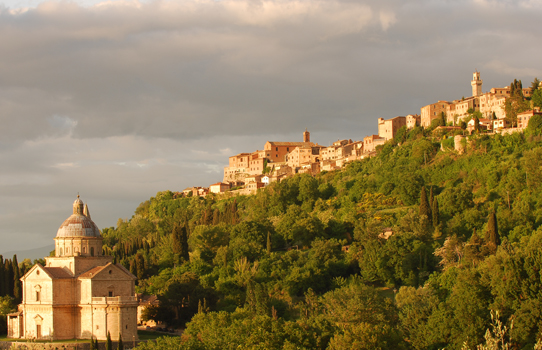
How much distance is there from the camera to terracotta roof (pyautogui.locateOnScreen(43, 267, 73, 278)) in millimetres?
52719

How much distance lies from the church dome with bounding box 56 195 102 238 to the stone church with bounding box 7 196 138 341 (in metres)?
1.72

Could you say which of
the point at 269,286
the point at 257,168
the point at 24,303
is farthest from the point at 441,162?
the point at 24,303

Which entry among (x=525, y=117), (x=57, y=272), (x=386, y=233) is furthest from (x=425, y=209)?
(x=57, y=272)

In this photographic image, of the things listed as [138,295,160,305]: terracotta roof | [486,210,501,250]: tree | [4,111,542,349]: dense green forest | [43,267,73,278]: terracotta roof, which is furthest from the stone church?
[486,210,501,250]: tree

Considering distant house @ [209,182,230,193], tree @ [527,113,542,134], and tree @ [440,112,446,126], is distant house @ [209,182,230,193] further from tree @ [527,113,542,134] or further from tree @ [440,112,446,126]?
tree @ [527,113,542,134]

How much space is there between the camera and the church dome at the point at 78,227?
5512 centimetres

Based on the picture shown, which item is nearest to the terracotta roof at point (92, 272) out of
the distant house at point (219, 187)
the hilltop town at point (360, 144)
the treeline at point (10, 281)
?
the treeline at point (10, 281)

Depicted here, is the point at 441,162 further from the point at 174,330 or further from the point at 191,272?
the point at 174,330

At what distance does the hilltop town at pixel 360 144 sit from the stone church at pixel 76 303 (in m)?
55.0

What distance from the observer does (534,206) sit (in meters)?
72.6

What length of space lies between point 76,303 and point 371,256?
998 inches

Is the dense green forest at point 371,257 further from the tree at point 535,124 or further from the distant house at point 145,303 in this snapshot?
the distant house at point 145,303

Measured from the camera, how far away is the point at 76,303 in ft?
173

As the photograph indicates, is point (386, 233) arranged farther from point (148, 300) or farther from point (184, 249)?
point (148, 300)
